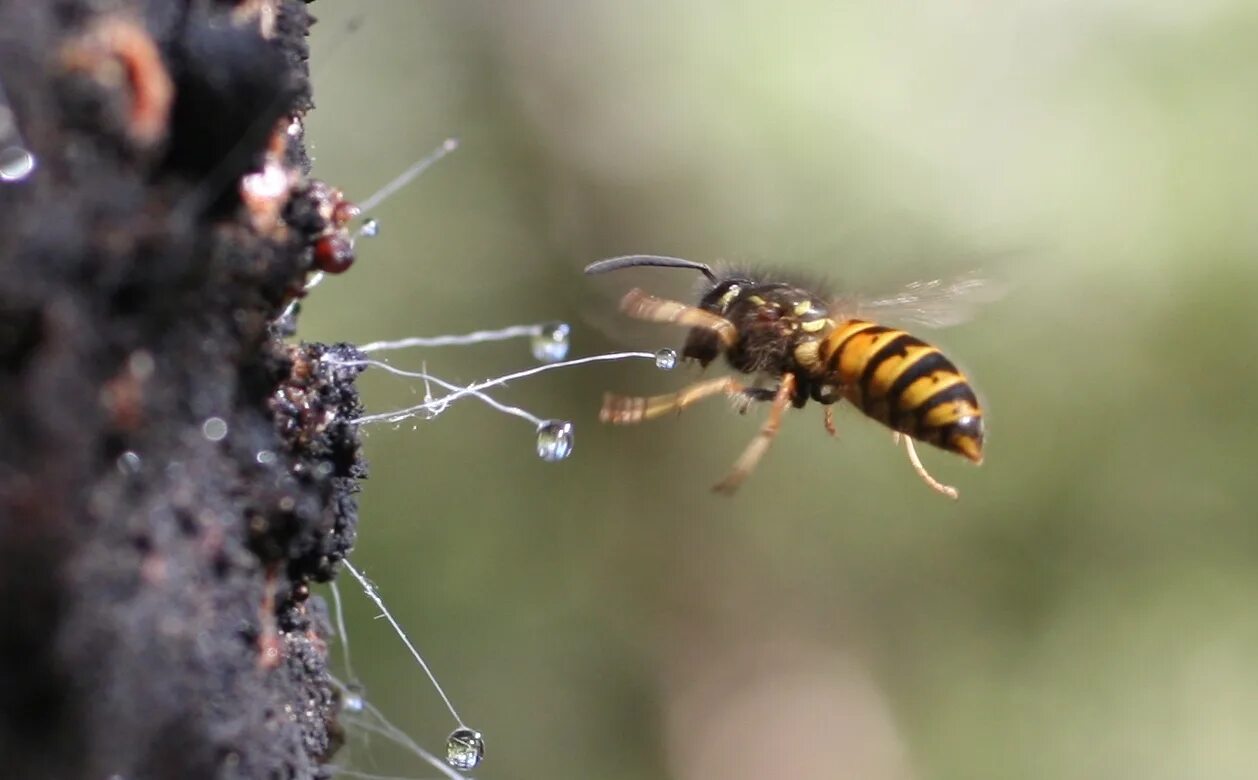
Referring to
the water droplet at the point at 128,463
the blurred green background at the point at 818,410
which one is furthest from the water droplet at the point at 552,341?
the blurred green background at the point at 818,410

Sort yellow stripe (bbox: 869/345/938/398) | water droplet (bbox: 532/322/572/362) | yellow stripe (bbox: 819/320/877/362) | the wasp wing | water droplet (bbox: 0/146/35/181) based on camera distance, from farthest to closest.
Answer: the wasp wing, yellow stripe (bbox: 819/320/877/362), yellow stripe (bbox: 869/345/938/398), water droplet (bbox: 532/322/572/362), water droplet (bbox: 0/146/35/181)

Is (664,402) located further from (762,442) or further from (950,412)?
(950,412)

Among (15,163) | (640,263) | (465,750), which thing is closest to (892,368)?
(640,263)

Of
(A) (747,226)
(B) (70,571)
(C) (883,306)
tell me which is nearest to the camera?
(B) (70,571)

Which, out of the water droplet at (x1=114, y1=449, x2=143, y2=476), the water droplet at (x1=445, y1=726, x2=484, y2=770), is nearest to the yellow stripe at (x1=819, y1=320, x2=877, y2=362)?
the water droplet at (x1=445, y1=726, x2=484, y2=770)

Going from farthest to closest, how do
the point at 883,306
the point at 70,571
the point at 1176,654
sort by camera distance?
the point at 1176,654, the point at 883,306, the point at 70,571

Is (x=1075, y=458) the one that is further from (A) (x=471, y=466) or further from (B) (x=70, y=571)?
(B) (x=70, y=571)

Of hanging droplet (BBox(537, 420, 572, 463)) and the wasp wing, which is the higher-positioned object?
the wasp wing

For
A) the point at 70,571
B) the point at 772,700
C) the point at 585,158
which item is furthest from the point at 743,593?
the point at 70,571

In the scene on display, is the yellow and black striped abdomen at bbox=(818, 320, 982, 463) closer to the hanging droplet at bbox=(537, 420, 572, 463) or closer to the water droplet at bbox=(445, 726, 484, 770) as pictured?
the hanging droplet at bbox=(537, 420, 572, 463)
